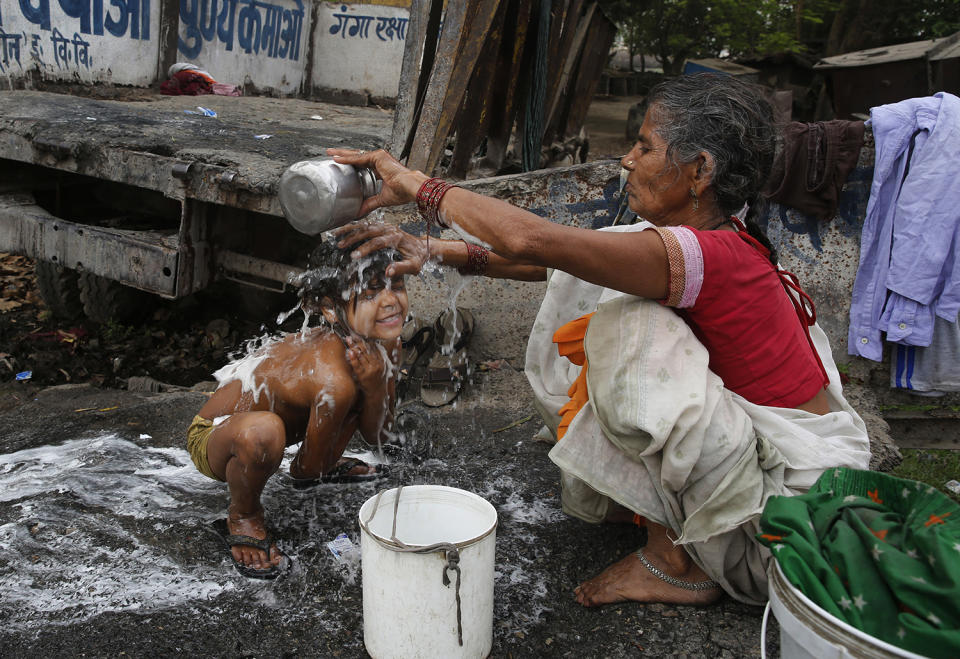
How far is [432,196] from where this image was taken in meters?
2.20

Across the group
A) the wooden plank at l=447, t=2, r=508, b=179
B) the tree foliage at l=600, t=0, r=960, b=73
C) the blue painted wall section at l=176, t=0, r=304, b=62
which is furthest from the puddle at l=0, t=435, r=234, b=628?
the tree foliage at l=600, t=0, r=960, b=73

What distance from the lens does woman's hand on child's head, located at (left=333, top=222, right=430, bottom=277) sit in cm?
240

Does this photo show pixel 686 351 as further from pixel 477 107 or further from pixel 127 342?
pixel 127 342

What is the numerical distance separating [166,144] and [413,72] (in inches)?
62.6

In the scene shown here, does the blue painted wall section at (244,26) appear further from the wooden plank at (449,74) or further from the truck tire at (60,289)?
the wooden plank at (449,74)

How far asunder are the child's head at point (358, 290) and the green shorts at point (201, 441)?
0.52 metres

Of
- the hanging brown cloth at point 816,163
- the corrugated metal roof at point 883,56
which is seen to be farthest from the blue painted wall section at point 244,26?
the hanging brown cloth at point 816,163

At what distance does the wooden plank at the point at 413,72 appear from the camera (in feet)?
13.3

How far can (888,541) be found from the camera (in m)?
1.47

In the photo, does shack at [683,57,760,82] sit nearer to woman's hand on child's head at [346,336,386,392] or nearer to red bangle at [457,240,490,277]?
red bangle at [457,240,490,277]

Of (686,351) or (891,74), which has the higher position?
(891,74)

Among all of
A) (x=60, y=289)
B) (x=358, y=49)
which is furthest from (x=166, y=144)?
(x=358, y=49)

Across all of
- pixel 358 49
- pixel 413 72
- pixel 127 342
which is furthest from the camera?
pixel 358 49

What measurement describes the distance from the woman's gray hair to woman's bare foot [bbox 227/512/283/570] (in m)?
1.69
